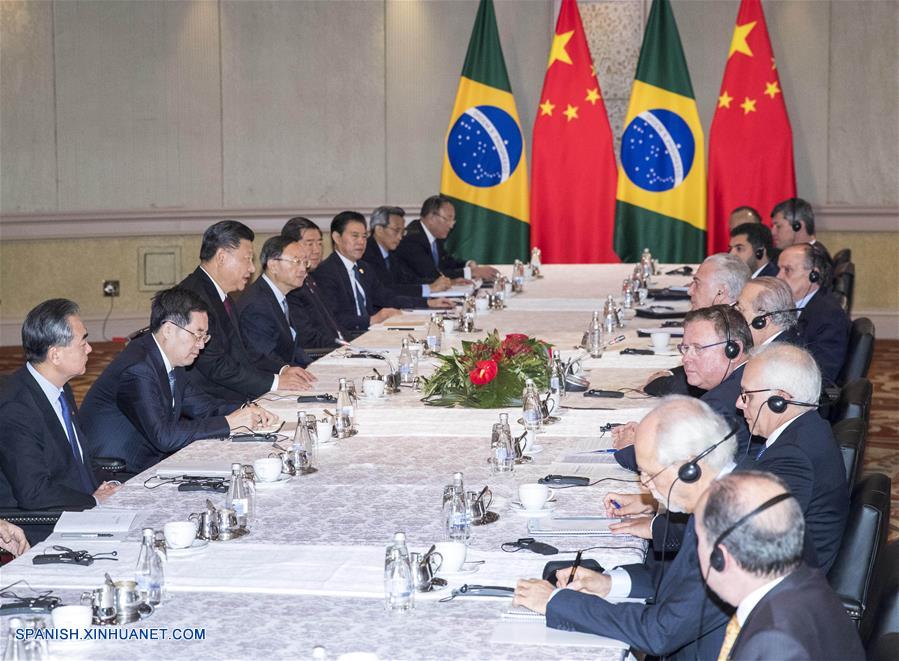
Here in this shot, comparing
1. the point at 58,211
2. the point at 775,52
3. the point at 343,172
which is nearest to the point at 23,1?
the point at 58,211

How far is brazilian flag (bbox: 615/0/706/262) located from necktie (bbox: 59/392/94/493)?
294 inches

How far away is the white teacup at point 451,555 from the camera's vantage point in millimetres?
2885

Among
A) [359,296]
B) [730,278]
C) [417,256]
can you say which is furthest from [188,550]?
[417,256]

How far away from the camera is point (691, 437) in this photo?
9.04 ft

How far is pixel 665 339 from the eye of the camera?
6.25 m

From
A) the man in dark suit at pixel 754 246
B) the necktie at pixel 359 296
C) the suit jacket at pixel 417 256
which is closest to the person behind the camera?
the man in dark suit at pixel 754 246

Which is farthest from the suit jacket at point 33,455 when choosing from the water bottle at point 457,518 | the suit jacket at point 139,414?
the water bottle at point 457,518

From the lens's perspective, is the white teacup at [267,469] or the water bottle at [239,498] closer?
the water bottle at [239,498]

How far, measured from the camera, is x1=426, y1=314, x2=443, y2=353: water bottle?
21.0 feet

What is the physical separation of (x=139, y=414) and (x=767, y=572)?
301cm

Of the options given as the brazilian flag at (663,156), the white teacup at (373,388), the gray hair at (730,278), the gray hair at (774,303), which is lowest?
the white teacup at (373,388)

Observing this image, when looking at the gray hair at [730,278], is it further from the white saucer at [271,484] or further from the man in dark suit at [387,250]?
the man in dark suit at [387,250]

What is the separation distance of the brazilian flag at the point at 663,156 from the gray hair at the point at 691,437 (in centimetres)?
826

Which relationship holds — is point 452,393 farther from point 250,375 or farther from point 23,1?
point 23,1
